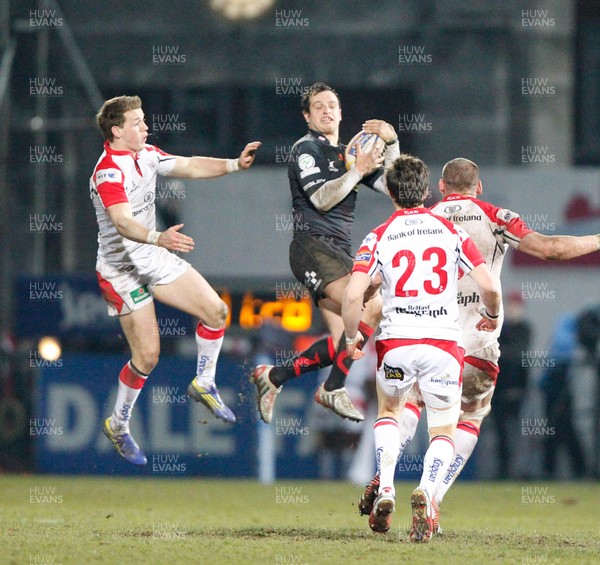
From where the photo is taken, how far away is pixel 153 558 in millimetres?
8742

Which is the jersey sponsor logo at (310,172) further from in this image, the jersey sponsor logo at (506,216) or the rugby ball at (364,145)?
the jersey sponsor logo at (506,216)

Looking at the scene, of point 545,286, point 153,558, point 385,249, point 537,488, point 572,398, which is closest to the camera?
point 153,558

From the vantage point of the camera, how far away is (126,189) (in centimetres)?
1069

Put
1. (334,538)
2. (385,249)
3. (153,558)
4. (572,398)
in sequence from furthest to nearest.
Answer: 1. (572,398)
2. (334,538)
3. (385,249)
4. (153,558)

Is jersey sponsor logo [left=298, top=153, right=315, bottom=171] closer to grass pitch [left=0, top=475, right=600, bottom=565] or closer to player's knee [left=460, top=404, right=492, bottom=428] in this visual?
player's knee [left=460, top=404, right=492, bottom=428]

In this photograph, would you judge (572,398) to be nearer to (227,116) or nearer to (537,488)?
(537,488)

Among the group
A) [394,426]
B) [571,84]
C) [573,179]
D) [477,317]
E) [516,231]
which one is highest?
Answer: [571,84]

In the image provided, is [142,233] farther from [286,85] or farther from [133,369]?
[286,85]

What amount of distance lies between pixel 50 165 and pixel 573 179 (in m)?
8.70

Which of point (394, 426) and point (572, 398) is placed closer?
point (394, 426)

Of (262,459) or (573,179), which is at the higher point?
(573,179)

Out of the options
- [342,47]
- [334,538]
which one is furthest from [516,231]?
[342,47]

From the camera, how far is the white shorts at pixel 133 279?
11000 mm

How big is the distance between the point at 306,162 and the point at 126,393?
2.41 metres
